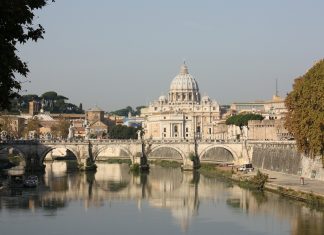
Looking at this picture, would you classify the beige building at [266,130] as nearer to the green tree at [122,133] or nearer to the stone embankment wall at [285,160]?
the stone embankment wall at [285,160]

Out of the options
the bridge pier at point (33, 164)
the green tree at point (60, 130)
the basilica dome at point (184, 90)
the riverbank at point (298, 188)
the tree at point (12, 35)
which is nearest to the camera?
the tree at point (12, 35)

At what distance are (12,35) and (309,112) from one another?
2762 centimetres

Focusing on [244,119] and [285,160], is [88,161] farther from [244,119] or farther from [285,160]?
[244,119]

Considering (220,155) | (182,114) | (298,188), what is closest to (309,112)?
(298,188)

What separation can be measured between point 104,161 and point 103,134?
97.1ft

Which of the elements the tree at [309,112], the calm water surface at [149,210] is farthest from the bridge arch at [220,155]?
the tree at [309,112]

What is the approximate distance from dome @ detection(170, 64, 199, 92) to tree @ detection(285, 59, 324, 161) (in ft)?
269

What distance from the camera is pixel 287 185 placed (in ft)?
125

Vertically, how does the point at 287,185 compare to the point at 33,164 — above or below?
below

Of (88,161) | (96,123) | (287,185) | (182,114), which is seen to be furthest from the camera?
(96,123)

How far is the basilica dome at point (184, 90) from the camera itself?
124m

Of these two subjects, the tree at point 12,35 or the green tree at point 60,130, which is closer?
the tree at point 12,35

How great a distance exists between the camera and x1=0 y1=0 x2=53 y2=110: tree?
11.5 metres

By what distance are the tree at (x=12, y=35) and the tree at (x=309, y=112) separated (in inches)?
994
